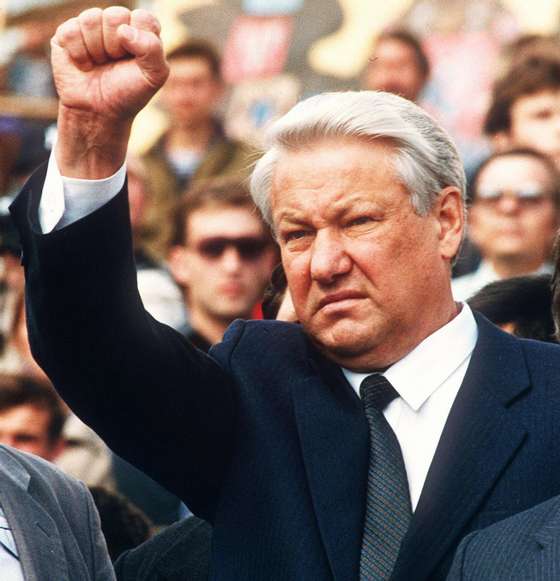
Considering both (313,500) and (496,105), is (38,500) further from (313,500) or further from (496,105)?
(496,105)

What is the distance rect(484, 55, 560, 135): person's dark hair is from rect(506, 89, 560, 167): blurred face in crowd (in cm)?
3

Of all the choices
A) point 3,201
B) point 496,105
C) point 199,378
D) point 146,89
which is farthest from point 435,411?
point 3,201

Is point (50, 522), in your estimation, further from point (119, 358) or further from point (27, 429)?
point (27, 429)

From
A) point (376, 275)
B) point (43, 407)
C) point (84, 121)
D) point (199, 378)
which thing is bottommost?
point (43, 407)

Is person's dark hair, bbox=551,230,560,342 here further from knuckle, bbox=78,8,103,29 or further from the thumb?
knuckle, bbox=78,8,103,29

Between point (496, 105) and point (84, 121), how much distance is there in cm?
362

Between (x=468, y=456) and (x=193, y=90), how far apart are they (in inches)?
177

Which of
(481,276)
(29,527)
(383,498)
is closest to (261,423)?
(383,498)

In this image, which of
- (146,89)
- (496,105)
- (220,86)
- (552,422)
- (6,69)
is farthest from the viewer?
→ (6,69)

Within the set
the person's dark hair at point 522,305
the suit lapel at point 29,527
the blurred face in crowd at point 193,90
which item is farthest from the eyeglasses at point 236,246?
the suit lapel at point 29,527

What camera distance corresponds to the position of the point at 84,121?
2322 mm

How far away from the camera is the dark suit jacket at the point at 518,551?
220 centimetres

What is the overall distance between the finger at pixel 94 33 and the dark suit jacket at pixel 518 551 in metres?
0.93

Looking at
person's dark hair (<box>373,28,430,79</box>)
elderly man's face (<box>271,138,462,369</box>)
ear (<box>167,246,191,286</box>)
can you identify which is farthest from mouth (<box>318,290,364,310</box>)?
person's dark hair (<box>373,28,430,79</box>)
